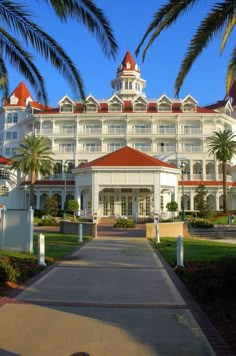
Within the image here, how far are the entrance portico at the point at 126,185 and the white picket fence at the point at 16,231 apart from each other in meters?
28.4

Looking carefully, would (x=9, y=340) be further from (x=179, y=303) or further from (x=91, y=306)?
(x=179, y=303)

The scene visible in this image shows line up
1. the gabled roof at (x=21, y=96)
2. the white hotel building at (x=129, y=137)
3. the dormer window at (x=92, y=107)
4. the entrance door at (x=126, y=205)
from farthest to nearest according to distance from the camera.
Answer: the gabled roof at (x=21, y=96) < the dormer window at (x=92, y=107) < the white hotel building at (x=129, y=137) < the entrance door at (x=126, y=205)

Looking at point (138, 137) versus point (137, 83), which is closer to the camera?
point (138, 137)

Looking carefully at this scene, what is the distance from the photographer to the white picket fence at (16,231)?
15.0 meters

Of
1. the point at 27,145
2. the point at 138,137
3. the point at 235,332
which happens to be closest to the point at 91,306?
the point at 235,332

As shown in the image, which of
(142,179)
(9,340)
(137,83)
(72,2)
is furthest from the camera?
(137,83)

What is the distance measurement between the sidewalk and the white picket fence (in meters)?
4.70

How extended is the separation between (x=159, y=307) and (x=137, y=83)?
75.4 metres

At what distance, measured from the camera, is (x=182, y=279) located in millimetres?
10117

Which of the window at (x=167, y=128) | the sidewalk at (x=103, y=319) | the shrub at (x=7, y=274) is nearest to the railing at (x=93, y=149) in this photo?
the window at (x=167, y=128)

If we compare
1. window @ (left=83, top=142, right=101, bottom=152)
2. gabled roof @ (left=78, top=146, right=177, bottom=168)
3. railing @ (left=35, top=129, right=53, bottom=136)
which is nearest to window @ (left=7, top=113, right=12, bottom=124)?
railing @ (left=35, top=129, right=53, bottom=136)

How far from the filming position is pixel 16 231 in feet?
50.0

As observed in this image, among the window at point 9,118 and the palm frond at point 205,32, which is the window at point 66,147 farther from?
the palm frond at point 205,32

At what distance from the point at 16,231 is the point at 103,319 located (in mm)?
9781
